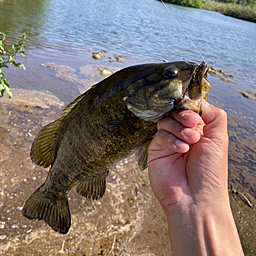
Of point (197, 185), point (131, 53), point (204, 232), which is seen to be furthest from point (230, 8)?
point (204, 232)

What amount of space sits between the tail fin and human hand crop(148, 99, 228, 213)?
1.07 metres

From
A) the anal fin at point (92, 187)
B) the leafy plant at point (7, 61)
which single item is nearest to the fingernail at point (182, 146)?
the anal fin at point (92, 187)

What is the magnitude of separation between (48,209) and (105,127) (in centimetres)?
122

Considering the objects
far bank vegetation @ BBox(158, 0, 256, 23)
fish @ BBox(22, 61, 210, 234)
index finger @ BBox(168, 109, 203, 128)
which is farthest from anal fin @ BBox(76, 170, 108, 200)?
far bank vegetation @ BBox(158, 0, 256, 23)

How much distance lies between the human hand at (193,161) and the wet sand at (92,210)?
71.9 inches

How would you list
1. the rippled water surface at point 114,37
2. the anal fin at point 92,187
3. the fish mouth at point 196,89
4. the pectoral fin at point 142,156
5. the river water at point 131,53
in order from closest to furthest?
the fish mouth at point 196,89 → the pectoral fin at point 142,156 → the anal fin at point 92,187 → the river water at point 131,53 → the rippled water surface at point 114,37

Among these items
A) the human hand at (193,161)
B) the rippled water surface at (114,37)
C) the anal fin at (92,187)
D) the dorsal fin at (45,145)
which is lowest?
the rippled water surface at (114,37)

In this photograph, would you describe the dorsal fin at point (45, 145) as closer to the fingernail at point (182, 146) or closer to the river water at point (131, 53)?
the fingernail at point (182, 146)

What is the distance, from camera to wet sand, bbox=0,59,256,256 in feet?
11.1

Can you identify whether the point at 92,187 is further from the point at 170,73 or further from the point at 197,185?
the point at 170,73

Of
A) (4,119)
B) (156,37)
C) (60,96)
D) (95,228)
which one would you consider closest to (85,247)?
(95,228)

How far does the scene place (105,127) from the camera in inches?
81.6

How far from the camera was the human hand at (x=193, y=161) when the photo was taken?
1.86m

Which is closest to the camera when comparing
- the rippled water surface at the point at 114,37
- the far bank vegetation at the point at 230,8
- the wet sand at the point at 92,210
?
the wet sand at the point at 92,210
